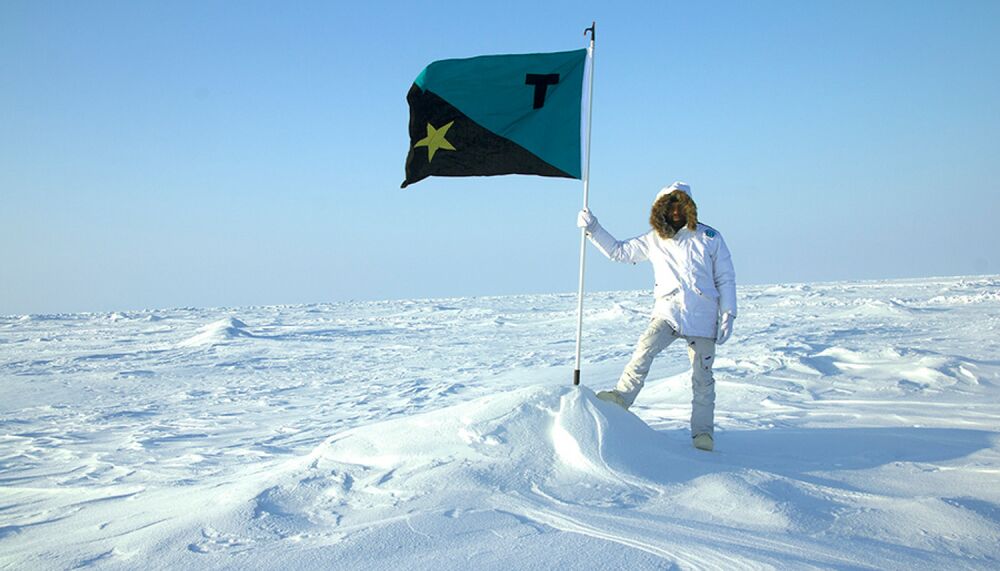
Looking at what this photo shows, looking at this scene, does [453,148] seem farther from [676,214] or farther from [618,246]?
[676,214]

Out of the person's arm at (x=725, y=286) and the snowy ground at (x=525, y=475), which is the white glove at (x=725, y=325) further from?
the snowy ground at (x=525, y=475)

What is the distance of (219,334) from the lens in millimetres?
14289

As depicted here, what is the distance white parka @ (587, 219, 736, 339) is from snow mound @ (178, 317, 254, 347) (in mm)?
11707

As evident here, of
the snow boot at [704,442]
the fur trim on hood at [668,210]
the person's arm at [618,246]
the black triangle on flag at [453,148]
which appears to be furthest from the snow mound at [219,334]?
the snow boot at [704,442]

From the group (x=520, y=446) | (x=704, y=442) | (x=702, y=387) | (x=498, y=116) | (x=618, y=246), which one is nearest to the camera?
(x=520, y=446)

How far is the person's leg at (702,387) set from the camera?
145 inches

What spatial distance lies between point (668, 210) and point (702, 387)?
1.06 meters

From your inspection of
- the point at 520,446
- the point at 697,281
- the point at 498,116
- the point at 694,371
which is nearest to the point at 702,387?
the point at 694,371

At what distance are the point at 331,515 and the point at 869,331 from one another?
38.4 feet

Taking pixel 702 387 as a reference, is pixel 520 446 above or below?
below

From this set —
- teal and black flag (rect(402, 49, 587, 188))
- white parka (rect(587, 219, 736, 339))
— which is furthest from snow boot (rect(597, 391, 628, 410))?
teal and black flag (rect(402, 49, 587, 188))

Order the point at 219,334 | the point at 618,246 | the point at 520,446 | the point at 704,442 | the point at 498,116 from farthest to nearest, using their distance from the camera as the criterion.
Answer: the point at 219,334 < the point at 498,116 < the point at 618,246 < the point at 704,442 < the point at 520,446

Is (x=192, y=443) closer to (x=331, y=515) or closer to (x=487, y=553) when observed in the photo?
(x=331, y=515)

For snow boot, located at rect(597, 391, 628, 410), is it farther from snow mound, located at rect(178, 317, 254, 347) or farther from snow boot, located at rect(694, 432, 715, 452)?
snow mound, located at rect(178, 317, 254, 347)
